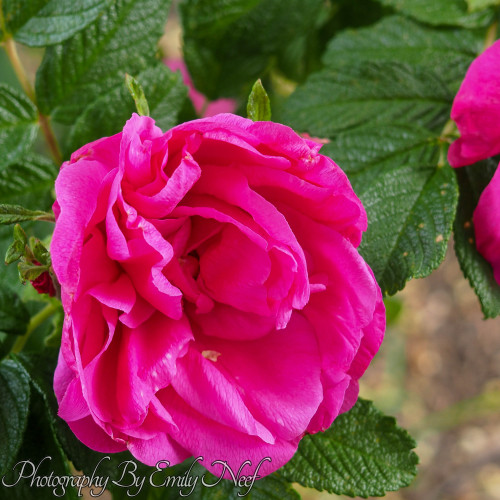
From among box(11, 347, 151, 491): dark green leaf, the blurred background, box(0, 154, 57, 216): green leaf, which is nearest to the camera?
box(11, 347, 151, 491): dark green leaf

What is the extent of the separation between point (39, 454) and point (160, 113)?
0.29 meters

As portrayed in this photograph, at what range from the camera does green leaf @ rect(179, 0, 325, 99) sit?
683mm

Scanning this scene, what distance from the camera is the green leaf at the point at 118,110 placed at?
56 centimetres

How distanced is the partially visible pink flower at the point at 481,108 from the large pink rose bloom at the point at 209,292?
0.16 meters

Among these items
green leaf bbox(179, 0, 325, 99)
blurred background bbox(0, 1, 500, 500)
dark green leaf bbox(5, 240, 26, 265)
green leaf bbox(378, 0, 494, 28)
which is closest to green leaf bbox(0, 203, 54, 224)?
dark green leaf bbox(5, 240, 26, 265)

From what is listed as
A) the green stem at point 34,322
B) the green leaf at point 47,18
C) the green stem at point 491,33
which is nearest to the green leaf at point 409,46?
the green stem at point 491,33

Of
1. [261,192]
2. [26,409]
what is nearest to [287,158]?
[261,192]

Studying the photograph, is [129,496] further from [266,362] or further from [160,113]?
[160,113]

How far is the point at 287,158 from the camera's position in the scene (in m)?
0.39

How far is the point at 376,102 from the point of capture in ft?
2.11

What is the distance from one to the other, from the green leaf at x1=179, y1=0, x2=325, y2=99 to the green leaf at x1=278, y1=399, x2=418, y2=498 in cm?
39

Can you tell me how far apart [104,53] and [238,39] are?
0.19 metres

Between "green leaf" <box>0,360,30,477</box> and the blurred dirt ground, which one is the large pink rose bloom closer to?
"green leaf" <box>0,360,30,477</box>

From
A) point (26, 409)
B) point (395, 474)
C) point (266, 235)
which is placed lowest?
point (395, 474)
